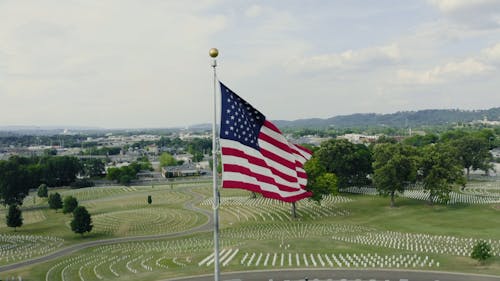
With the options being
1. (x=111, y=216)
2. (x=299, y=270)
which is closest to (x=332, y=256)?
(x=299, y=270)

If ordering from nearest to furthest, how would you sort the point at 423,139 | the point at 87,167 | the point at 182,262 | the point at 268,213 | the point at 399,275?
the point at 399,275
the point at 182,262
the point at 268,213
the point at 87,167
the point at 423,139

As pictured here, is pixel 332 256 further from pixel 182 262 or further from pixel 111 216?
pixel 111 216

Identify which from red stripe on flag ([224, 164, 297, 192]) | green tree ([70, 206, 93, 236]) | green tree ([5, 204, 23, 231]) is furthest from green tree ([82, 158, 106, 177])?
red stripe on flag ([224, 164, 297, 192])

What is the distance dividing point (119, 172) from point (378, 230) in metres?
97.9


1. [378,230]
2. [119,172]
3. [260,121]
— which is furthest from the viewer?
[119,172]

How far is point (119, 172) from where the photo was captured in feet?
433

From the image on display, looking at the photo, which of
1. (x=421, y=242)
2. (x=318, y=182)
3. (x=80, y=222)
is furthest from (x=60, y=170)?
(x=421, y=242)

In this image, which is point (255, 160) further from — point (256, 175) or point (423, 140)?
point (423, 140)

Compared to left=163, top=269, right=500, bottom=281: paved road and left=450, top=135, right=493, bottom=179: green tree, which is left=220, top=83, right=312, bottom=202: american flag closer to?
left=163, top=269, right=500, bottom=281: paved road

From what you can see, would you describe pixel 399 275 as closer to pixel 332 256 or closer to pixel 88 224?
pixel 332 256

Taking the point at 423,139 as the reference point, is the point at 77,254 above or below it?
below

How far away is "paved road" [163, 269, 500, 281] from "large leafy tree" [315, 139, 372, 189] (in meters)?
53.1

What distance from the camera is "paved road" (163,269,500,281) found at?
3491 centimetres

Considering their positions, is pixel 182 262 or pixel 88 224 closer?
pixel 182 262
